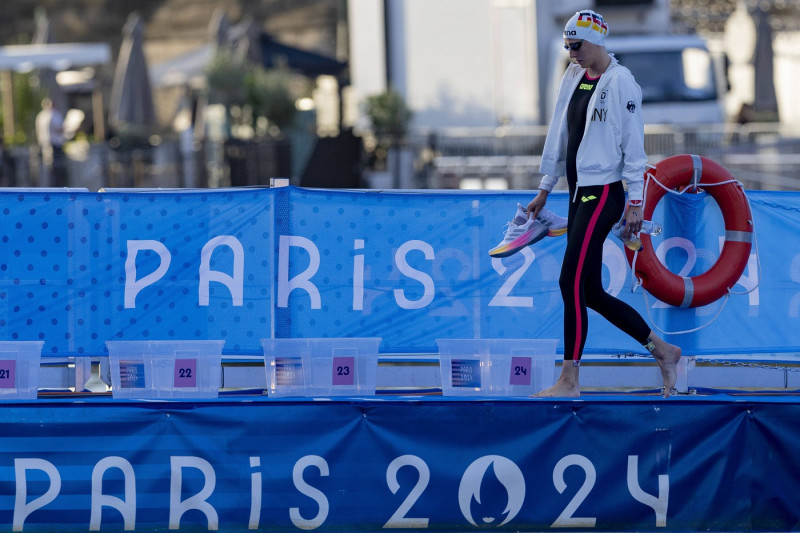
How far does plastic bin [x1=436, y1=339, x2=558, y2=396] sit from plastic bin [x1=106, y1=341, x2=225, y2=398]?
1.17m

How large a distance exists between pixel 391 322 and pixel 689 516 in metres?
1.96

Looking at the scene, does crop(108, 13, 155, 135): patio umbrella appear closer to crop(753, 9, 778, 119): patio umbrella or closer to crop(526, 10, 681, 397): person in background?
crop(753, 9, 778, 119): patio umbrella

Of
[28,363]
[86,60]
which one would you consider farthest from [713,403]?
[86,60]

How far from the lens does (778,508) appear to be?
566cm

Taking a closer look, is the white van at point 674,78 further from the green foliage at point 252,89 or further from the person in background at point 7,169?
the person in background at point 7,169

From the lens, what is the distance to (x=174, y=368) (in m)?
6.36

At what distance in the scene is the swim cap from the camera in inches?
A: 234

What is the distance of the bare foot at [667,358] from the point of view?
20.4 feet

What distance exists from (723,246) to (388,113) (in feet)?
51.0

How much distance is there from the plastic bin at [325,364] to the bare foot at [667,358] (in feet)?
4.63

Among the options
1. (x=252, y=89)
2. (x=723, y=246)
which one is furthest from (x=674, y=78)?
(x=723, y=246)

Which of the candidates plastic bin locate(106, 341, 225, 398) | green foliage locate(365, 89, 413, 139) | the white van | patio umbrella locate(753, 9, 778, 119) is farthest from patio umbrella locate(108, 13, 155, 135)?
plastic bin locate(106, 341, 225, 398)

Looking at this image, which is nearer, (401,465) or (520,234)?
(401,465)

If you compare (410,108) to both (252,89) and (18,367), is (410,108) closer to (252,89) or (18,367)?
(252,89)
